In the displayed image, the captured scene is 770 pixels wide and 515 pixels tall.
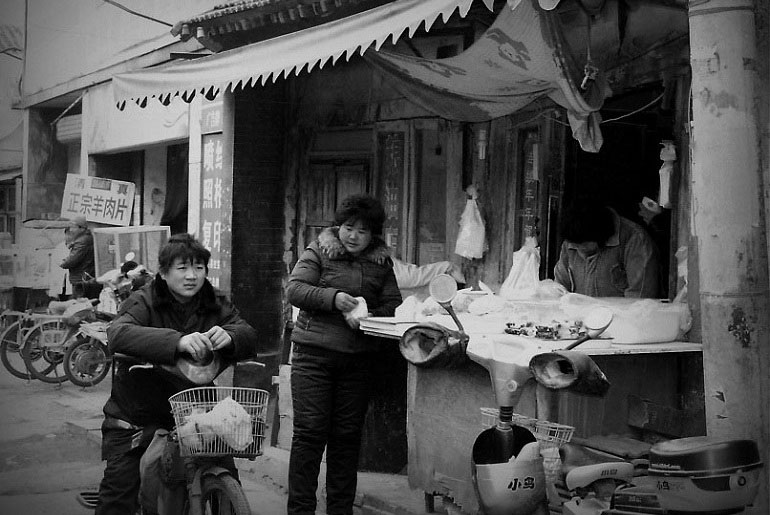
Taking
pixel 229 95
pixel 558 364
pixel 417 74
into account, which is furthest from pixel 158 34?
pixel 558 364

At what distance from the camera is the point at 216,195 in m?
10.8

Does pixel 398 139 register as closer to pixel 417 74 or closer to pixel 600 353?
pixel 417 74

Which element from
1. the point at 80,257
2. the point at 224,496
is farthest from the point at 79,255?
the point at 224,496

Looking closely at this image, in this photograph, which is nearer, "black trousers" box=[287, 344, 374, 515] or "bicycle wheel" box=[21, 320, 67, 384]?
"black trousers" box=[287, 344, 374, 515]

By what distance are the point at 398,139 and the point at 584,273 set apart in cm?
281

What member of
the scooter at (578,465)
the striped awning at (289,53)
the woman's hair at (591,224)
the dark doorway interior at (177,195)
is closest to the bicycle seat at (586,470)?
the scooter at (578,465)

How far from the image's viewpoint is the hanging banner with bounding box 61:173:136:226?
55.1ft

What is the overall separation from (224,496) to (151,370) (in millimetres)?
753

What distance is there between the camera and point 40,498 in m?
7.12

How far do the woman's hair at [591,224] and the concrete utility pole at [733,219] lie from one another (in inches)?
132

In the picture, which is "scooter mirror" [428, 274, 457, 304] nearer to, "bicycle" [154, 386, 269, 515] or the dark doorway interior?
"bicycle" [154, 386, 269, 515]

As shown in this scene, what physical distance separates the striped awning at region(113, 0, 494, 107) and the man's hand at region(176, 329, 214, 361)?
2302 mm

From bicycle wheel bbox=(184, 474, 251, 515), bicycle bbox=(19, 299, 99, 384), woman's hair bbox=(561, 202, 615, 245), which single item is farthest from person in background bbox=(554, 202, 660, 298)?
bicycle bbox=(19, 299, 99, 384)

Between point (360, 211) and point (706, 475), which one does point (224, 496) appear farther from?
point (706, 475)
